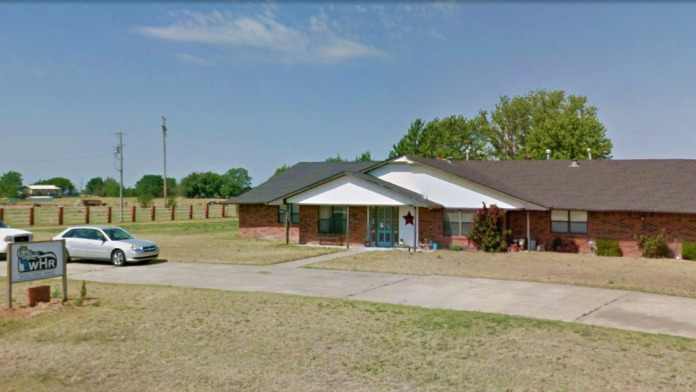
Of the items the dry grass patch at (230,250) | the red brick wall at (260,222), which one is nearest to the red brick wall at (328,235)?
the dry grass patch at (230,250)

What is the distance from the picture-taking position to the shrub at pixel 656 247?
80.6 feet

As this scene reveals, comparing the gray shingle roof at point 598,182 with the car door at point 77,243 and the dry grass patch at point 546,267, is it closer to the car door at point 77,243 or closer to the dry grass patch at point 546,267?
the dry grass patch at point 546,267

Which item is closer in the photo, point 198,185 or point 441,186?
point 441,186

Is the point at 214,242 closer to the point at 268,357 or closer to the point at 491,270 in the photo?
the point at 491,270

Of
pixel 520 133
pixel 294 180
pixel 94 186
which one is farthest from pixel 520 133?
pixel 94 186

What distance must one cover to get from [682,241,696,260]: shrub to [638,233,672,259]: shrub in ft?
2.01

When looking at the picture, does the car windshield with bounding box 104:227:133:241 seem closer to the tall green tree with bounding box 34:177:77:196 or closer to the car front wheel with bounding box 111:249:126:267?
the car front wheel with bounding box 111:249:126:267

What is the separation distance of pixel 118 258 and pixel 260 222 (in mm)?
13296

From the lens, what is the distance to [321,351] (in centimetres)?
955

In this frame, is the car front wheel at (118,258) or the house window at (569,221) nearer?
the car front wheel at (118,258)

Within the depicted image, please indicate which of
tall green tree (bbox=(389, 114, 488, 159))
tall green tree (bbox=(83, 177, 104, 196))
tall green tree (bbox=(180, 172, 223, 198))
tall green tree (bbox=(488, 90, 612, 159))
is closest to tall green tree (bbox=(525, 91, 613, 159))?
tall green tree (bbox=(488, 90, 612, 159))

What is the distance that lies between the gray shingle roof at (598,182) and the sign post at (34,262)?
1960 centimetres

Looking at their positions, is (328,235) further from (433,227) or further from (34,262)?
(34,262)

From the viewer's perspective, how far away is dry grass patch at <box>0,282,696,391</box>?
8055 mm
